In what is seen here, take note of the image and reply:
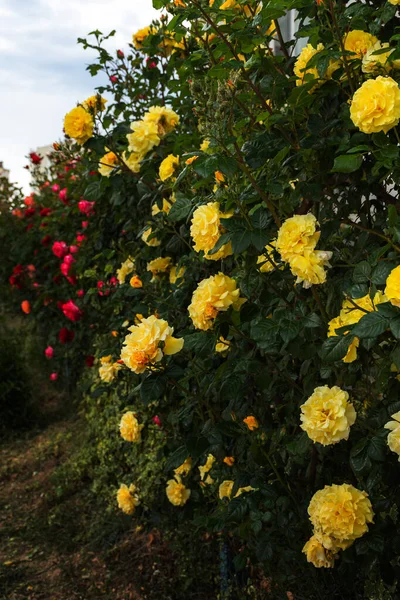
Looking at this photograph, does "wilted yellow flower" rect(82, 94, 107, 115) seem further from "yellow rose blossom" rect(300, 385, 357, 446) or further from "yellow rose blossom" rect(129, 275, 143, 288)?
"yellow rose blossom" rect(300, 385, 357, 446)

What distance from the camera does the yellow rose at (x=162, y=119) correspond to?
92.5 inches

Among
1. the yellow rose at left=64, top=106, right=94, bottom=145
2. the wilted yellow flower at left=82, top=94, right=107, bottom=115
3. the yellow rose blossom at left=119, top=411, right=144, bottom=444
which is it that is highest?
the wilted yellow flower at left=82, top=94, right=107, bottom=115

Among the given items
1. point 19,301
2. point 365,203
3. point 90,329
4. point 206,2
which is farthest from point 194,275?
point 19,301

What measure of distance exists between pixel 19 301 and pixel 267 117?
193 inches

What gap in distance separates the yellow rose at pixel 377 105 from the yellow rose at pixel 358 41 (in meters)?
0.26

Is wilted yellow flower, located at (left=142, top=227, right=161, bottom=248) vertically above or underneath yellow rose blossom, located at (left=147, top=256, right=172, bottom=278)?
above

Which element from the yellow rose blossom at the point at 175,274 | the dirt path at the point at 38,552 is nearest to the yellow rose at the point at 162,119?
the yellow rose blossom at the point at 175,274

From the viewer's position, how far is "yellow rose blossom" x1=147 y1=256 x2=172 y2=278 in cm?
239

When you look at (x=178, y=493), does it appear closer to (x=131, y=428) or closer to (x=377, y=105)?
(x=131, y=428)

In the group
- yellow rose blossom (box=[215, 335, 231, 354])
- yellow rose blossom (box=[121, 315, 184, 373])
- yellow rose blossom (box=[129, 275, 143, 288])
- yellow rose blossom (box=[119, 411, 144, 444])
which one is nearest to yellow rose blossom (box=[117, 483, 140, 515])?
yellow rose blossom (box=[119, 411, 144, 444])

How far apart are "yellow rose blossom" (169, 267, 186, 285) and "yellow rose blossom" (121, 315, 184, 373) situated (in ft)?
1.87

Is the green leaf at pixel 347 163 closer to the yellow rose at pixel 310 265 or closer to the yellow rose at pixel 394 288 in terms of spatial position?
the yellow rose at pixel 310 265

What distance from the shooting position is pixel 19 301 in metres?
6.21

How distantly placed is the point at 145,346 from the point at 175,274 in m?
0.78
